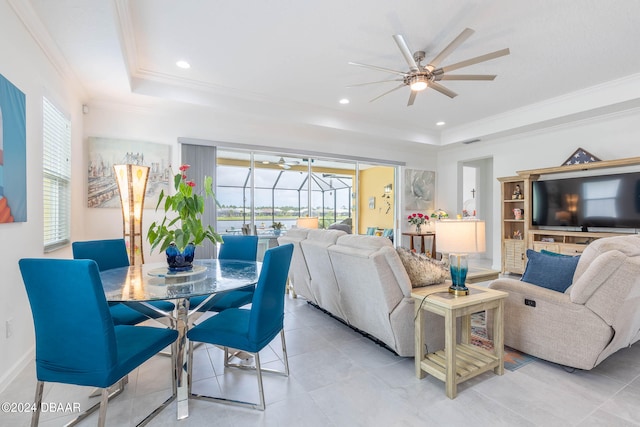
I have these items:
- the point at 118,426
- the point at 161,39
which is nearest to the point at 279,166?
the point at 161,39

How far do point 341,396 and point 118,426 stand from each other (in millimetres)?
1235

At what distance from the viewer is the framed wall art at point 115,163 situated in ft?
12.8

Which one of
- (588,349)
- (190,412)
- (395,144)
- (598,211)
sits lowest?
(190,412)

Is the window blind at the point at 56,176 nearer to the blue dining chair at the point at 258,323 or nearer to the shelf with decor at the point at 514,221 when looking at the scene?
the blue dining chair at the point at 258,323

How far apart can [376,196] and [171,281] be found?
584cm

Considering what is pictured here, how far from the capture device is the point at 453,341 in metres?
1.87

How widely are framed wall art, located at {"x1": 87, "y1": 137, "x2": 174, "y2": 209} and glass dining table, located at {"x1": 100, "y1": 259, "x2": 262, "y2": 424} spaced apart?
2209 mm

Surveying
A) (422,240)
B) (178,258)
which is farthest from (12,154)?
(422,240)

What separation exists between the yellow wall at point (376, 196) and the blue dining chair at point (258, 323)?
17.1ft

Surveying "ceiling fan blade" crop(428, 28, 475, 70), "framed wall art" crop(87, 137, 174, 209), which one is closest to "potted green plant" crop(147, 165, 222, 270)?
"ceiling fan blade" crop(428, 28, 475, 70)

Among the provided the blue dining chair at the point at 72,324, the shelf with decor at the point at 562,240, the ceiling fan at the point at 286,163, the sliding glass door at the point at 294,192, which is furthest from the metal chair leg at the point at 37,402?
the shelf with decor at the point at 562,240

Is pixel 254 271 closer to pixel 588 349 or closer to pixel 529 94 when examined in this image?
pixel 588 349

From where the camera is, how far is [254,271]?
2.25m

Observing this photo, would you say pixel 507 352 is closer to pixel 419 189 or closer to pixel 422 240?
pixel 422 240
